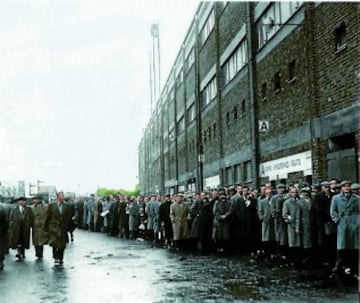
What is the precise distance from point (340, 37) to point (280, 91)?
5489mm

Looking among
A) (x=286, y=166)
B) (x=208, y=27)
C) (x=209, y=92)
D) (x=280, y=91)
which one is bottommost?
(x=286, y=166)

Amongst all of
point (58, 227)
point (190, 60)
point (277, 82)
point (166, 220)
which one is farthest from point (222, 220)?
point (190, 60)

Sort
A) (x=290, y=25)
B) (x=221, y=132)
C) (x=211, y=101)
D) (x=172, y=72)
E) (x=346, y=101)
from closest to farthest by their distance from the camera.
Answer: (x=346, y=101), (x=290, y=25), (x=221, y=132), (x=211, y=101), (x=172, y=72)

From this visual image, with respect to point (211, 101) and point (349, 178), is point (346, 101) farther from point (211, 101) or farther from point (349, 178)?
point (211, 101)

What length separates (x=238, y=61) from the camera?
28.6 m

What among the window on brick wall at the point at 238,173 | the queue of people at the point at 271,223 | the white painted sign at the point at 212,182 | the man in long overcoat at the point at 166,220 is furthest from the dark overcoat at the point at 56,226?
the white painted sign at the point at 212,182

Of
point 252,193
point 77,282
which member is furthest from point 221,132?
point 77,282

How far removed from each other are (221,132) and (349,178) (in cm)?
1772

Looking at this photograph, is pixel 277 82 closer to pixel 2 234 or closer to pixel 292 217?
pixel 292 217

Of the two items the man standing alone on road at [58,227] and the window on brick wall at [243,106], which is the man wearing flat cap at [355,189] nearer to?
the man standing alone on road at [58,227]

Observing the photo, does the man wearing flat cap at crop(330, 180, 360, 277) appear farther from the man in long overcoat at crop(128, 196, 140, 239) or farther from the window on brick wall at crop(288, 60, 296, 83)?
the man in long overcoat at crop(128, 196, 140, 239)

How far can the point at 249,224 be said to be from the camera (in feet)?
56.1

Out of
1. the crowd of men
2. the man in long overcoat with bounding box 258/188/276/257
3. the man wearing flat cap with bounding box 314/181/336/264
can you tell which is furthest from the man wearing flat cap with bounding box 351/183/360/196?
the man in long overcoat with bounding box 258/188/276/257

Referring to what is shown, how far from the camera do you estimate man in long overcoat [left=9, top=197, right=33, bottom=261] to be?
56.7 ft
